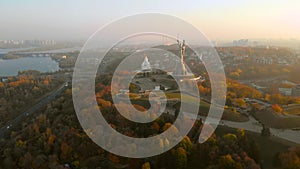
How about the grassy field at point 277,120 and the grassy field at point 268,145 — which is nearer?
the grassy field at point 268,145

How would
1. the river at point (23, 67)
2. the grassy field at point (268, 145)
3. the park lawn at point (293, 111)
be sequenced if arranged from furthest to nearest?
the river at point (23, 67), the park lawn at point (293, 111), the grassy field at point (268, 145)

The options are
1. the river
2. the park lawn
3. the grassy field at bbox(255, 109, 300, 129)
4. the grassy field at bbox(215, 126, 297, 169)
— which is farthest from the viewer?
the river

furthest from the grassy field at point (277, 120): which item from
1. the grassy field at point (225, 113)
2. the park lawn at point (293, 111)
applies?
the park lawn at point (293, 111)

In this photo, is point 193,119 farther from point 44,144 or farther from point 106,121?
point 44,144

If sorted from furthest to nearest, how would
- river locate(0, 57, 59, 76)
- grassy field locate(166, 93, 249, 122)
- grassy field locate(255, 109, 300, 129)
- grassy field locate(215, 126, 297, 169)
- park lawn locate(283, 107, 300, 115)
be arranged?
1. river locate(0, 57, 59, 76)
2. park lawn locate(283, 107, 300, 115)
3. grassy field locate(166, 93, 249, 122)
4. grassy field locate(255, 109, 300, 129)
5. grassy field locate(215, 126, 297, 169)

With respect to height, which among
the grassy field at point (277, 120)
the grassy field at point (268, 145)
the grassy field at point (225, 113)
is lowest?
the grassy field at point (268, 145)

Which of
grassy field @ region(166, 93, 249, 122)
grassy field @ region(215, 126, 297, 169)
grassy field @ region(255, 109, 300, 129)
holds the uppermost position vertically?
grassy field @ region(166, 93, 249, 122)

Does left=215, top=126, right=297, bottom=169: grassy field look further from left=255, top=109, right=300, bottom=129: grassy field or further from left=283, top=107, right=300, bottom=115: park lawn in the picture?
left=283, top=107, right=300, bottom=115: park lawn

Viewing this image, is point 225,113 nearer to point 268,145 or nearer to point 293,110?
point 268,145

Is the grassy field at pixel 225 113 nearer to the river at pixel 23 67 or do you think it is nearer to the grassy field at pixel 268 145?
the grassy field at pixel 268 145

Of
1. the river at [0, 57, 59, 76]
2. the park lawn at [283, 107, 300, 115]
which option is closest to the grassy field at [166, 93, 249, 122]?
the park lawn at [283, 107, 300, 115]

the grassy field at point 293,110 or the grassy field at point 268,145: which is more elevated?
the grassy field at point 293,110
